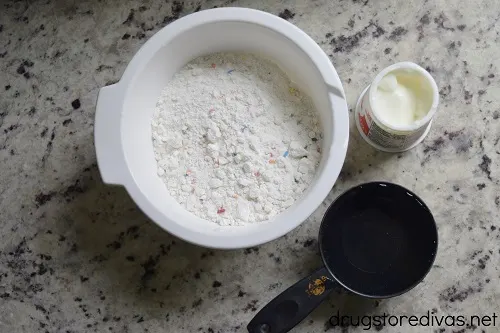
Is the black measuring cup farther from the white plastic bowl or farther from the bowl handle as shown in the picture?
the bowl handle

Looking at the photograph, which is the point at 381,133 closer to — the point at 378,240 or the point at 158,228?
the point at 378,240

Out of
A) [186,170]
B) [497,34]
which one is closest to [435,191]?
[497,34]

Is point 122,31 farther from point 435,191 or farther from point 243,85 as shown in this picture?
point 435,191

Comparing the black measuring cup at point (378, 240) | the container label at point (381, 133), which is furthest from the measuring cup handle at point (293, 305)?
the container label at point (381, 133)

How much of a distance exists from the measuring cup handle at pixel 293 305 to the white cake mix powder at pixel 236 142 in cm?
10

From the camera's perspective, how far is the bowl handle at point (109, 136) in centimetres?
73

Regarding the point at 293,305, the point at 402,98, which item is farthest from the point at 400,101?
the point at 293,305

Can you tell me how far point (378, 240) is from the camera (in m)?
0.82

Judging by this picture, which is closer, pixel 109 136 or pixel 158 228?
pixel 109 136

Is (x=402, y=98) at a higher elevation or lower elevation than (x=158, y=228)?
higher

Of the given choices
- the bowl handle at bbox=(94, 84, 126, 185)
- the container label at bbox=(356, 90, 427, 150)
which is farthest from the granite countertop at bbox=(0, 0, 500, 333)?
the bowl handle at bbox=(94, 84, 126, 185)

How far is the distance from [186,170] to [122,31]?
250 millimetres

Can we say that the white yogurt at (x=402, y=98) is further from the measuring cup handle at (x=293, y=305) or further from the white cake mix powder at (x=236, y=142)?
the measuring cup handle at (x=293, y=305)

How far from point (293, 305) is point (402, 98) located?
1.00ft
